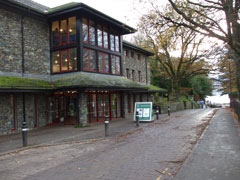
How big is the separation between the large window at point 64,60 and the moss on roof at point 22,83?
5.14 feet

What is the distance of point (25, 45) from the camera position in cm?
1470

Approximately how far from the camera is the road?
532 centimetres

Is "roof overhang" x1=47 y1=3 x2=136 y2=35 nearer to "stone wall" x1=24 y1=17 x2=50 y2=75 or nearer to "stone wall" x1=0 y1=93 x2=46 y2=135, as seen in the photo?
"stone wall" x1=24 y1=17 x2=50 y2=75

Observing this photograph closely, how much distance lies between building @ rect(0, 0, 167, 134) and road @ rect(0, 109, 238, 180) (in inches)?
222

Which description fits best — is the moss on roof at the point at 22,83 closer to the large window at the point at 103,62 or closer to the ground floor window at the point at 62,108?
the ground floor window at the point at 62,108

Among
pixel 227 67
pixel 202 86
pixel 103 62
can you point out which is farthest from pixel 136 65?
pixel 202 86

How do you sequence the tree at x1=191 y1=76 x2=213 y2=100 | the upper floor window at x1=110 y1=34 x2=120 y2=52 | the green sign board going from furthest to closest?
1. the tree at x1=191 y1=76 x2=213 y2=100
2. the upper floor window at x1=110 y1=34 x2=120 y2=52
3. the green sign board

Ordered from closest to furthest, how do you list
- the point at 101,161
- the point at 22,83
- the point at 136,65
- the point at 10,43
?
1. the point at 101,161
2. the point at 22,83
3. the point at 10,43
4. the point at 136,65

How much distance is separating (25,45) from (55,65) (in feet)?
8.61

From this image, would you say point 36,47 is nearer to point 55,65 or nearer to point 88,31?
point 55,65

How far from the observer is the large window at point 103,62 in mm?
17203

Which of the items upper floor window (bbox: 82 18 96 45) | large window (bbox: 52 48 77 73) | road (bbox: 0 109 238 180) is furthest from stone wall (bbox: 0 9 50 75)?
road (bbox: 0 109 238 180)

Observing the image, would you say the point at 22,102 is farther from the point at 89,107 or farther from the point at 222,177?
the point at 222,177

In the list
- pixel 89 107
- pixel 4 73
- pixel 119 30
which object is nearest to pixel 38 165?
pixel 4 73
